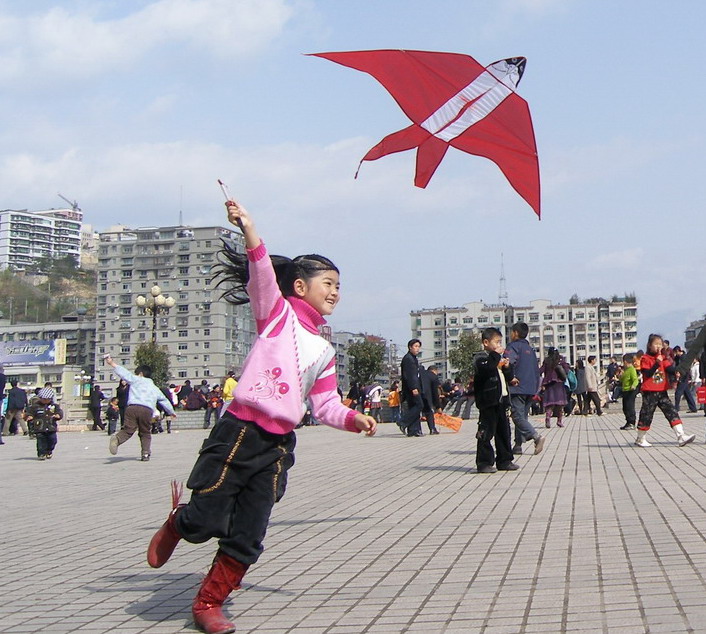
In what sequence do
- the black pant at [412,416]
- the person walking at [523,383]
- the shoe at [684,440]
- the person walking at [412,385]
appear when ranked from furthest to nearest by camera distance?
the black pant at [412,416] < the person walking at [412,385] < the shoe at [684,440] < the person walking at [523,383]

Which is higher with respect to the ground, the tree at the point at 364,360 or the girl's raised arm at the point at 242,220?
the tree at the point at 364,360

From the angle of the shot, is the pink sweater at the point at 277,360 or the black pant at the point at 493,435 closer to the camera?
the pink sweater at the point at 277,360

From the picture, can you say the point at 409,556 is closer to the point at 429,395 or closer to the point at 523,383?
the point at 523,383

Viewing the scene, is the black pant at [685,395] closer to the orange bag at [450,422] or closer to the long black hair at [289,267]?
the orange bag at [450,422]

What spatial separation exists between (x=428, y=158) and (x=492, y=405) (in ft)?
13.8

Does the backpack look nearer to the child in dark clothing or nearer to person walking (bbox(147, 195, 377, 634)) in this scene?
the child in dark clothing

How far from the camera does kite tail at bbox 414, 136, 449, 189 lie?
8.15 meters

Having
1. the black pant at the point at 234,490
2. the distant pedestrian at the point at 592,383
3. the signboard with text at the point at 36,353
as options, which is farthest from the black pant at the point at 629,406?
the signboard with text at the point at 36,353

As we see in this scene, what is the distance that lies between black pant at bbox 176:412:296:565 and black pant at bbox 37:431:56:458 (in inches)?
563

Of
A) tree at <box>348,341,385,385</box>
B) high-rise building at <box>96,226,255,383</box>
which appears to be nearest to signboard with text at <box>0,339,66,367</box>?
high-rise building at <box>96,226,255,383</box>

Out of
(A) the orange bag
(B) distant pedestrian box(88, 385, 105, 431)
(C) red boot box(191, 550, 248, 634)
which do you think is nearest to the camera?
(C) red boot box(191, 550, 248, 634)

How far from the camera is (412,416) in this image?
21953 mm

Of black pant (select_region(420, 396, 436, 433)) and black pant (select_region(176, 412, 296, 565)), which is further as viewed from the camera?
black pant (select_region(420, 396, 436, 433))

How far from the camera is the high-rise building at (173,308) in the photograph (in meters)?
165
